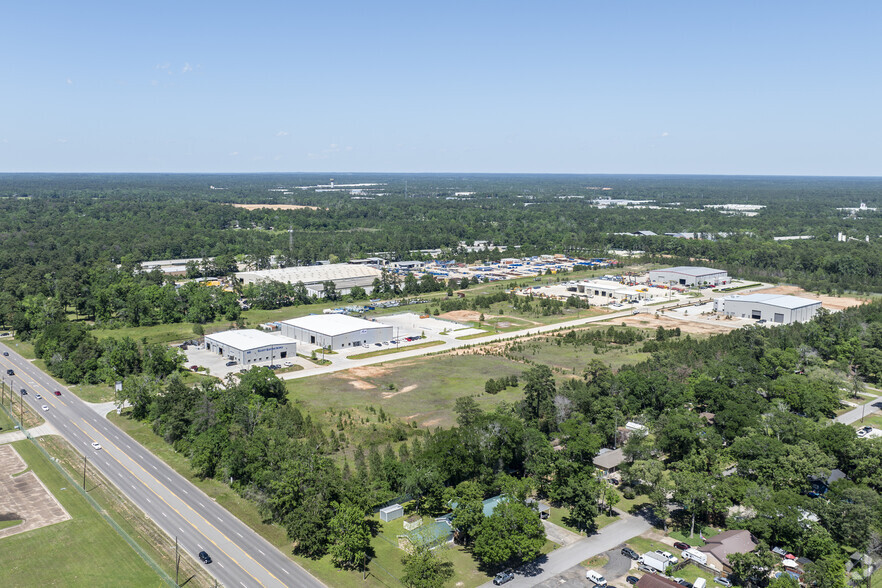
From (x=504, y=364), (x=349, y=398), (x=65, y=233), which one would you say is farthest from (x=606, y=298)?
(x=65, y=233)

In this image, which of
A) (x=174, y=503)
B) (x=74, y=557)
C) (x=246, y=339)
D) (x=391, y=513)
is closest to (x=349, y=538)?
(x=391, y=513)

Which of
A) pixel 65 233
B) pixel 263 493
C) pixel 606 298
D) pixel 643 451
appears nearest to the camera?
pixel 263 493

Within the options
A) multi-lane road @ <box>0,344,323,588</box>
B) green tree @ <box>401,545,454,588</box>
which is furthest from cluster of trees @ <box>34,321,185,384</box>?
green tree @ <box>401,545,454,588</box>

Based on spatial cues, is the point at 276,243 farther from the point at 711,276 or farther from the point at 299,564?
the point at 299,564

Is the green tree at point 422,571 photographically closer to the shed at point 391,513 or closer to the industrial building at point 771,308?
the shed at point 391,513

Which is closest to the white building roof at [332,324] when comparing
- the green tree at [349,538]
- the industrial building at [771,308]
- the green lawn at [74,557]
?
the green lawn at [74,557]

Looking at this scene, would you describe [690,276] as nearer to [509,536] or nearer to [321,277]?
[321,277]
